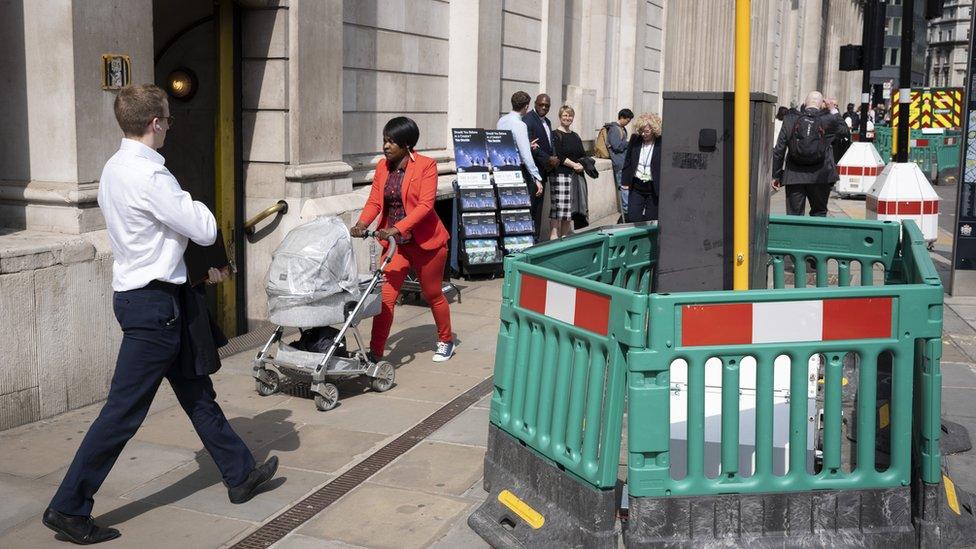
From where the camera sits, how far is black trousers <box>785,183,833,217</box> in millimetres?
12500

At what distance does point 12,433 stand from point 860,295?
4.55 metres

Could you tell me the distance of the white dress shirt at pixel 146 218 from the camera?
183 inches

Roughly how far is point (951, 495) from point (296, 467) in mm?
3130

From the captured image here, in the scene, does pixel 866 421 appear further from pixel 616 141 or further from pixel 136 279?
pixel 616 141

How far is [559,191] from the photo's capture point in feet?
43.2

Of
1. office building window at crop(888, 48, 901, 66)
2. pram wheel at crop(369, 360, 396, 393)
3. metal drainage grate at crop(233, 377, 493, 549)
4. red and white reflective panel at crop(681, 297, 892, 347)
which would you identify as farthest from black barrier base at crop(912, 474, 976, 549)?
office building window at crop(888, 48, 901, 66)

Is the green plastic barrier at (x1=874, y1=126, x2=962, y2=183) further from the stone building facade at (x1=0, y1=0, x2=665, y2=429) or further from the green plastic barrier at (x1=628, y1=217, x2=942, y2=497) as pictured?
the green plastic barrier at (x1=628, y1=217, x2=942, y2=497)

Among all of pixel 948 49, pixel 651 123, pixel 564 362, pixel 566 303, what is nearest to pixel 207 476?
pixel 564 362

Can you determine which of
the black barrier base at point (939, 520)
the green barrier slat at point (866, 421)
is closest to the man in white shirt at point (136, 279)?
the green barrier slat at point (866, 421)

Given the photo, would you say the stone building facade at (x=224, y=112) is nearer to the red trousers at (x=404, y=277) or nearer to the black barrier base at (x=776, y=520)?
the red trousers at (x=404, y=277)

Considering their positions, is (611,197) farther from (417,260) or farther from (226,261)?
(226,261)

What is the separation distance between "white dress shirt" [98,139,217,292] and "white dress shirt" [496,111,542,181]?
7959 mm

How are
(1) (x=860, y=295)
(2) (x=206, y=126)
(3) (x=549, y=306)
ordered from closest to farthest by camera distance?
(1) (x=860, y=295), (3) (x=549, y=306), (2) (x=206, y=126)

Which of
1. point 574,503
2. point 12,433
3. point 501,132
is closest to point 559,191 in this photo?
point 501,132
